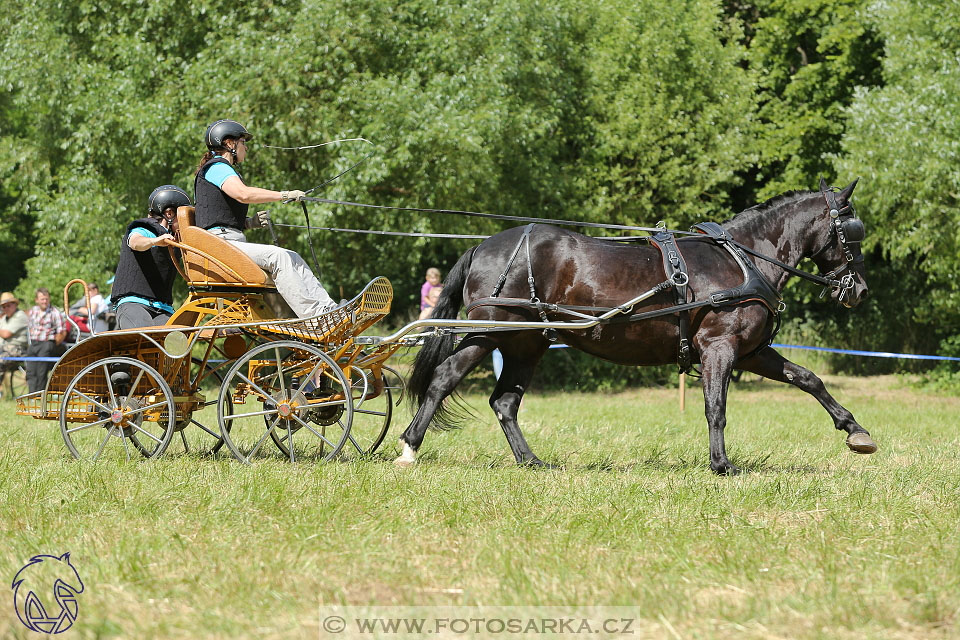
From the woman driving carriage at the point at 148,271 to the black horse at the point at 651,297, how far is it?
6.19ft

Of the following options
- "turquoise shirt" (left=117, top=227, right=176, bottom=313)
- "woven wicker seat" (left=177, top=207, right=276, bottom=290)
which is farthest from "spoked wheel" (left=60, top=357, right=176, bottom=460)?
"woven wicker seat" (left=177, top=207, right=276, bottom=290)

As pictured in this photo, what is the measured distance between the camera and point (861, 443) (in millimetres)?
7105

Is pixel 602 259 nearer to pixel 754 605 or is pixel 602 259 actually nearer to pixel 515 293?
pixel 515 293

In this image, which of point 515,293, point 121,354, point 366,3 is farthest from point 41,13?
point 515,293

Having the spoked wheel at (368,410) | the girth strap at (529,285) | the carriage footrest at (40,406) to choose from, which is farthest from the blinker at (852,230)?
the carriage footrest at (40,406)

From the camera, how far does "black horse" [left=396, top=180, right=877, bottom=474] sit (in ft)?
22.7

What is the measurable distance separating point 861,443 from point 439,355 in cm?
293

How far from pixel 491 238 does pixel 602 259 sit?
2.55 feet

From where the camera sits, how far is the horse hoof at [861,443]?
7.10m

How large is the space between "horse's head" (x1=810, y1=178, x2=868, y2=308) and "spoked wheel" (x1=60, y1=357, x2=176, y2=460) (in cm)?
455

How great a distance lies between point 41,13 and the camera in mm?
17391

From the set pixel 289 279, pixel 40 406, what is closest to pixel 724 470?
pixel 289 279

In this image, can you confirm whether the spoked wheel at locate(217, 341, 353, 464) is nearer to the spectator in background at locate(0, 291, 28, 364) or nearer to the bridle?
the bridle

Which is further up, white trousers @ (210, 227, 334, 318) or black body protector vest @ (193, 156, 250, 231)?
black body protector vest @ (193, 156, 250, 231)
